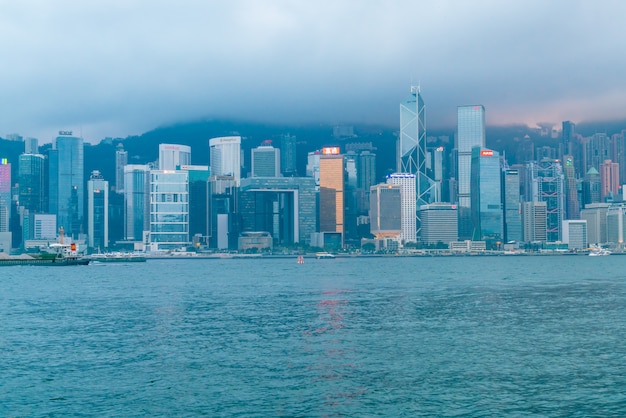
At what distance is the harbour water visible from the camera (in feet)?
136

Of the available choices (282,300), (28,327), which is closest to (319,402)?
(28,327)

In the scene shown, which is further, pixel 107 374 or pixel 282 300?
pixel 282 300

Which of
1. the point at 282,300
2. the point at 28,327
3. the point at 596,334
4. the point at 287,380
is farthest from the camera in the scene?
the point at 282,300

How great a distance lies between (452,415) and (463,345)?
70.4 ft

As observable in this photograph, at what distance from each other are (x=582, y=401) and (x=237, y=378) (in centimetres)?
2116

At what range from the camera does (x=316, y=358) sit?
5450 centimetres

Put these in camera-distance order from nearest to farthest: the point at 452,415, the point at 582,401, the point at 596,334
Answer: the point at 452,415
the point at 582,401
the point at 596,334

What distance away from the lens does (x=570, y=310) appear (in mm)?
85750

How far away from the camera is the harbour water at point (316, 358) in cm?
4159

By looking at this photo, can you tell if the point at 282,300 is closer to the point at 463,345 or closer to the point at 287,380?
the point at 463,345

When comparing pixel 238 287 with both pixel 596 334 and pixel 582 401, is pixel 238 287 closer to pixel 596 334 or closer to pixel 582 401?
pixel 596 334

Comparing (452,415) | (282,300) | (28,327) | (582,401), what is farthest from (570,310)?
(28,327)

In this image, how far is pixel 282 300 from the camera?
102 metres

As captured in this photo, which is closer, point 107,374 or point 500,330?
point 107,374
